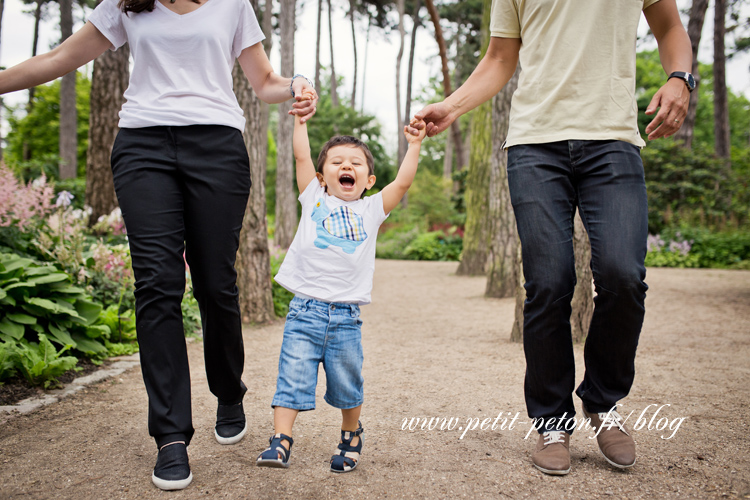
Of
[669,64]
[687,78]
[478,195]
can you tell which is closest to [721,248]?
[478,195]

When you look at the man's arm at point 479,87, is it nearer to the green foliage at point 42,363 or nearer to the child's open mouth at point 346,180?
the child's open mouth at point 346,180

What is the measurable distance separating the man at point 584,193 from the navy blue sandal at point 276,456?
0.95m

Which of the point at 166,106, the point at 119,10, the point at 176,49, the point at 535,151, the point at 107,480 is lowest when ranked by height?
the point at 107,480

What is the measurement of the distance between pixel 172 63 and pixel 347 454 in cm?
164

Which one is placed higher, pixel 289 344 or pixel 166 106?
pixel 166 106

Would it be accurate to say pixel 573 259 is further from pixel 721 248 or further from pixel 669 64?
pixel 721 248

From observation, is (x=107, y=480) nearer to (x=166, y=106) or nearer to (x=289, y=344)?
(x=289, y=344)

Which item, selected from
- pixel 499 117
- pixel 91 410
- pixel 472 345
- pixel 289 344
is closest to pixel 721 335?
pixel 472 345

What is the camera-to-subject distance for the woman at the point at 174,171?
6.83ft

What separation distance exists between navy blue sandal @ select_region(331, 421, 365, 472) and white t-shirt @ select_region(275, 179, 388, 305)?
524 mm

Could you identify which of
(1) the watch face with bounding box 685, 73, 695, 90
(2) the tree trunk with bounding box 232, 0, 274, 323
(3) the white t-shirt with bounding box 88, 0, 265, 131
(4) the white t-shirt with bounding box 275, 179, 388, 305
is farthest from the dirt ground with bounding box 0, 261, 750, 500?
(1) the watch face with bounding box 685, 73, 695, 90

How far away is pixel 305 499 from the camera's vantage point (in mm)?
1906

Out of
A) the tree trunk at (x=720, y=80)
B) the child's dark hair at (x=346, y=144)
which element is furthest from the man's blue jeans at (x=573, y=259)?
the tree trunk at (x=720, y=80)

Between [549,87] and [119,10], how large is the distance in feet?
5.56
